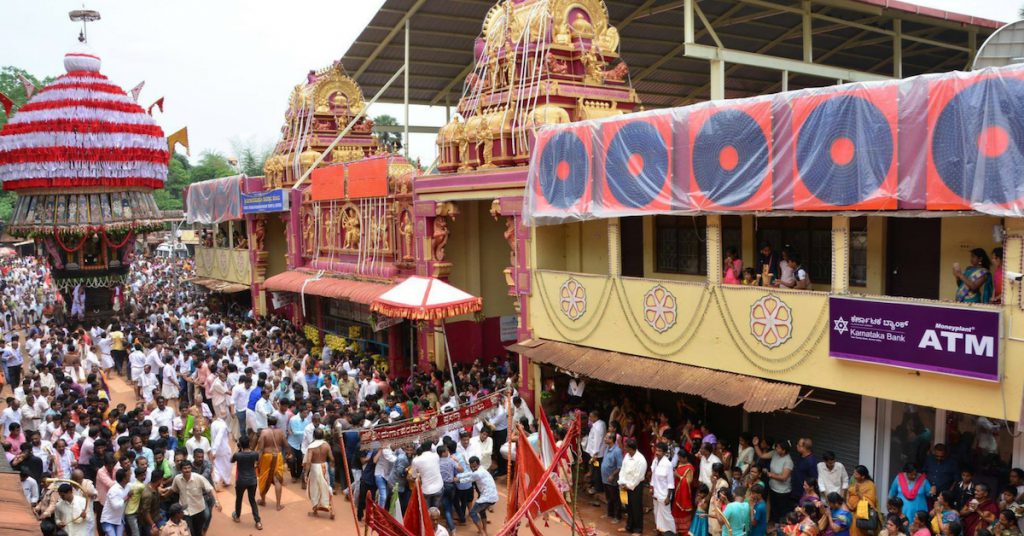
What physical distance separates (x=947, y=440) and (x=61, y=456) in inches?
434

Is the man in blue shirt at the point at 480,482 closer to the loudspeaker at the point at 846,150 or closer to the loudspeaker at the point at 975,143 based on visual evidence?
the loudspeaker at the point at 846,150

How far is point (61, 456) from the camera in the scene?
412 inches

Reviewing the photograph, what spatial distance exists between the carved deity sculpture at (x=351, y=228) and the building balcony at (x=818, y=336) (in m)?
7.99

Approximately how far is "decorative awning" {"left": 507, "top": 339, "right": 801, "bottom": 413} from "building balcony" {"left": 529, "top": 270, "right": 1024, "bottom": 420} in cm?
14

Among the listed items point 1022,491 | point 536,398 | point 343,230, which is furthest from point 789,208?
point 343,230

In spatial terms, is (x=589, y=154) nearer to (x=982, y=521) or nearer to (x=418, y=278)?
(x=418, y=278)

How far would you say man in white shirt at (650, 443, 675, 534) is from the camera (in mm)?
9953

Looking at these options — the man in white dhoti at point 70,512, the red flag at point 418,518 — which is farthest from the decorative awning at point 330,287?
the red flag at point 418,518

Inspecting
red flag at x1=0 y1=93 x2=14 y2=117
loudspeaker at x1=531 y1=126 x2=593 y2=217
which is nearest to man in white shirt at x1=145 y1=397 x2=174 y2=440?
loudspeaker at x1=531 y1=126 x2=593 y2=217

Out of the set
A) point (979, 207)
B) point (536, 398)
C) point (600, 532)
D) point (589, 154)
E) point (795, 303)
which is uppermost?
point (589, 154)

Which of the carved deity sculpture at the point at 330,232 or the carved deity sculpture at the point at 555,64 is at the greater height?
the carved deity sculpture at the point at 555,64

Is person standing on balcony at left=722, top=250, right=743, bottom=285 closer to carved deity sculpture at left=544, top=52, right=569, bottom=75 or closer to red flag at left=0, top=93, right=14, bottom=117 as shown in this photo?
carved deity sculpture at left=544, top=52, right=569, bottom=75

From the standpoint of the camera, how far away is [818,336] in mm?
Result: 9953

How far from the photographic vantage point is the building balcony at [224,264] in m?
26.7
